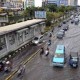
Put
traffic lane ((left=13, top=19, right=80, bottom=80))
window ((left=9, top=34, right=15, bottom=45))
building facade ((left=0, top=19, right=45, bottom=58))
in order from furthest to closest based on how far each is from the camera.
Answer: window ((left=9, top=34, right=15, bottom=45)) → building facade ((left=0, top=19, right=45, bottom=58)) → traffic lane ((left=13, top=19, right=80, bottom=80))

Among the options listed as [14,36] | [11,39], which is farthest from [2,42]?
[14,36]

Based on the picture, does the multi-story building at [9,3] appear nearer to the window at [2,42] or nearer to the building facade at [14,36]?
the building facade at [14,36]

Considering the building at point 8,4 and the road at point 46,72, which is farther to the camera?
the building at point 8,4

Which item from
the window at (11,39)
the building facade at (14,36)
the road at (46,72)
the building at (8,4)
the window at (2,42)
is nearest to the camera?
the road at (46,72)

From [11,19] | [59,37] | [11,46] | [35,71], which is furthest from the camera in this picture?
[11,19]

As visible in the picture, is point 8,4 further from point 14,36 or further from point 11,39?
point 11,39

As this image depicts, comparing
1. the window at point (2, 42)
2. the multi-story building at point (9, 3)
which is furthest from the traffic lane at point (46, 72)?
the multi-story building at point (9, 3)

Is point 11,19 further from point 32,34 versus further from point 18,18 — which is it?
point 32,34

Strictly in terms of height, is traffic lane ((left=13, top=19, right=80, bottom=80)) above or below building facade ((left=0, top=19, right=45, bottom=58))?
below

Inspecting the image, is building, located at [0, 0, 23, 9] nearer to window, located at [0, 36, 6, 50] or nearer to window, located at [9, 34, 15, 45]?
window, located at [9, 34, 15, 45]

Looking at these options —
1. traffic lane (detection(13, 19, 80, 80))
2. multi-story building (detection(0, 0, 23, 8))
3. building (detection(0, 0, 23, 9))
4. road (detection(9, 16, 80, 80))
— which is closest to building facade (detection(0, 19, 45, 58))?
road (detection(9, 16, 80, 80))

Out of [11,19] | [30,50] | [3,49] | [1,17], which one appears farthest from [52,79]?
[11,19]
